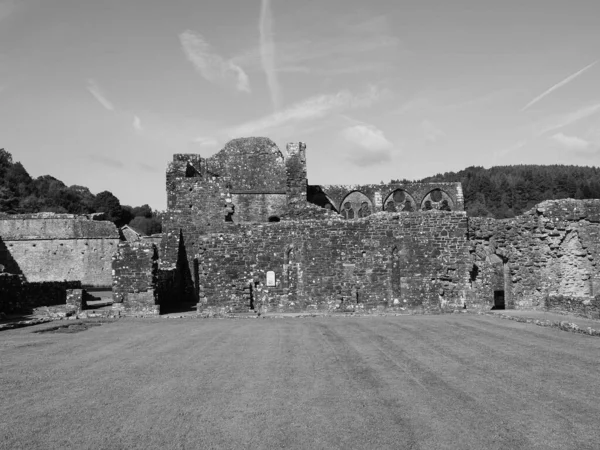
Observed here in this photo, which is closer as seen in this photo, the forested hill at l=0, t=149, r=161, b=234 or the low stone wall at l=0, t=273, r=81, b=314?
the low stone wall at l=0, t=273, r=81, b=314

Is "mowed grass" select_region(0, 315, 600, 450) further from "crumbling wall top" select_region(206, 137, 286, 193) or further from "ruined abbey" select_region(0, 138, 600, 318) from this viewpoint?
"crumbling wall top" select_region(206, 137, 286, 193)

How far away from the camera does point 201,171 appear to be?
26.0 metres

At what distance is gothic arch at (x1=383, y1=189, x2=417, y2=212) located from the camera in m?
38.7

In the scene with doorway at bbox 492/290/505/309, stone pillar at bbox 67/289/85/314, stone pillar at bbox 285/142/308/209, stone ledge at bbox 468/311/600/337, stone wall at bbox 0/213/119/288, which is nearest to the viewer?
stone ledge at bbox 468/311/600/337

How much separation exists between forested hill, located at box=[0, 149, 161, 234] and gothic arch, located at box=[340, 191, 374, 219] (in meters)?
47.7

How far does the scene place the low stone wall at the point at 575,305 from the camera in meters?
13.6

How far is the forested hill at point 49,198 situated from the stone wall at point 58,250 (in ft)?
83.4

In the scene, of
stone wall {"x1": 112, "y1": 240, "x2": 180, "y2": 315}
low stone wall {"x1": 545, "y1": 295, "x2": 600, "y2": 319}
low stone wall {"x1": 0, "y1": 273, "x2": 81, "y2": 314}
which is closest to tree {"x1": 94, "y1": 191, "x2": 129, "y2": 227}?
low stone wall {"x1": 0, "y1": 273, "x2": 81, "y2": 314}

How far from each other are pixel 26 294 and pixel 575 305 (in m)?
21.2

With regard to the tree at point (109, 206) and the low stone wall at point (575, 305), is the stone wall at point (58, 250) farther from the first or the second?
the tree at point (109, 206)

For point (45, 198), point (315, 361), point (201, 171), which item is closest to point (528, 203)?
point (201, 171)

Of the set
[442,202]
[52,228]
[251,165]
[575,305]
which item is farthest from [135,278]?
[52,228]

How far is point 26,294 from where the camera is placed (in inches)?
837

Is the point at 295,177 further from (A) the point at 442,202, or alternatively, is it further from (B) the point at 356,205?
(A) the point at 442,202
